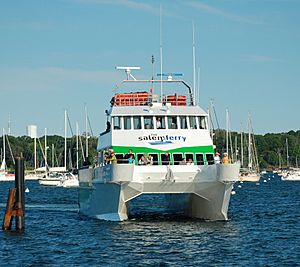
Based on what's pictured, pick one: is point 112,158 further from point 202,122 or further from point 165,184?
point 202,122

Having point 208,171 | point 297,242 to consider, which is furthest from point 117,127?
point 297,242

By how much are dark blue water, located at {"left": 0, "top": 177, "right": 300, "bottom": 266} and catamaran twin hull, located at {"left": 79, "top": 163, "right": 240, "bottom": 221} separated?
71 centimetres

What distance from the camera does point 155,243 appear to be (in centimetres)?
2992

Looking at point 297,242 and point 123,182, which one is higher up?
point 123,182

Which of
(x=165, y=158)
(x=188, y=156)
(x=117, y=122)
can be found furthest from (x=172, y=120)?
(x=117, y=122)

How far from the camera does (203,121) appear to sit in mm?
37719

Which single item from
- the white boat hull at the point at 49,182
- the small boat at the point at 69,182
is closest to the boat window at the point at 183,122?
the small boat at the point at 69,182

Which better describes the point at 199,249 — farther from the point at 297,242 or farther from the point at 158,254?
the point at 297,242

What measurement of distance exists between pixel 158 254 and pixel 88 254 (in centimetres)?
236

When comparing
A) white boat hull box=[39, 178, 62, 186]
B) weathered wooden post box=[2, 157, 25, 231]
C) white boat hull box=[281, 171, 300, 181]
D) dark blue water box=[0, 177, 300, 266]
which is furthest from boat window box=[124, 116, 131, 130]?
white boat hull box=[281, 171, 300, 181]

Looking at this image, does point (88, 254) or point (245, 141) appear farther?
point (245, 141)

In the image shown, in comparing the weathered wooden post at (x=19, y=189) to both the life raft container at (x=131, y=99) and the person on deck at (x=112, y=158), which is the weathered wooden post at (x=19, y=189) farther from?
the life raft container at (x=131, y=99)

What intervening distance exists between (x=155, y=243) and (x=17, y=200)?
7567 mm

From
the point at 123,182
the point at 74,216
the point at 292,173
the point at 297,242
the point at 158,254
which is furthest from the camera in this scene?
the point at 292,173
